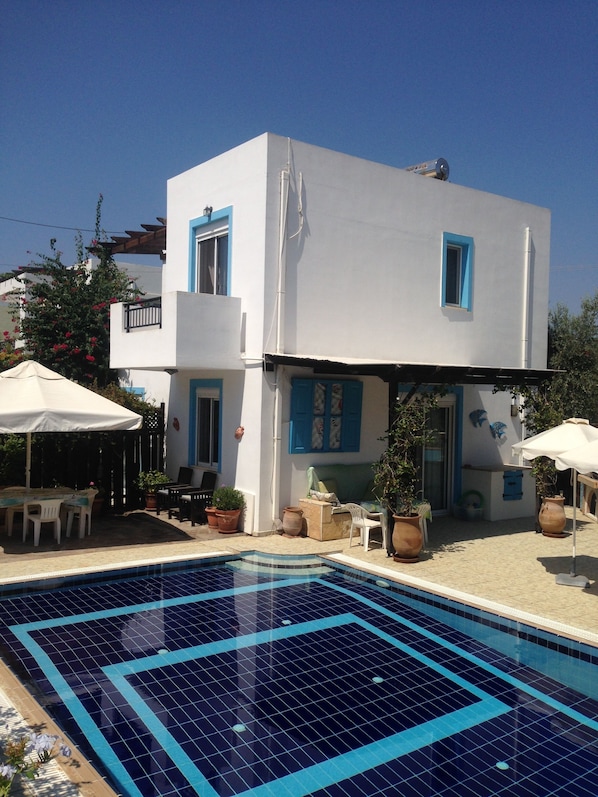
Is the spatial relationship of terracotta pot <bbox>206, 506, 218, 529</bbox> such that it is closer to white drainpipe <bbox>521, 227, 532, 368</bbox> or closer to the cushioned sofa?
the cushioned sofa

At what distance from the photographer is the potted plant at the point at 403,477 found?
13.6 meters

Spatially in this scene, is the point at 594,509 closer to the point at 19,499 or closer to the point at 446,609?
the point at 446,609

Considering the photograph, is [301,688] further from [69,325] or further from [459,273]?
[69,325]

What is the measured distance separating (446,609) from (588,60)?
1342cm

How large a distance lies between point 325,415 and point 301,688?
921 centimetres

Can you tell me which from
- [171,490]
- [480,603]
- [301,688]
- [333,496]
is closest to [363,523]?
[333,496]

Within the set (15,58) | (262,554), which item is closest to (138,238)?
(15,58)

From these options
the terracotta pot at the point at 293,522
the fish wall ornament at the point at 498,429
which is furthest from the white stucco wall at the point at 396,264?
the terracotta pot at the point at 293,522

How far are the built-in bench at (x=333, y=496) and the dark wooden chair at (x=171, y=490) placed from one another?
3633 millimetres

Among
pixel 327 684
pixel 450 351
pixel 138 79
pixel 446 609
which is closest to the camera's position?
pixel 327 684

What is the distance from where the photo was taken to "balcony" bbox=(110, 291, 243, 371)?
15320 mm

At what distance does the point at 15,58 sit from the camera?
44.9 ft

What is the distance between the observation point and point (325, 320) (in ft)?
54.5

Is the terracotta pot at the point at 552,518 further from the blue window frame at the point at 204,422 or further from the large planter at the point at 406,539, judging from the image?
the blue window frame at the point at 204,422
